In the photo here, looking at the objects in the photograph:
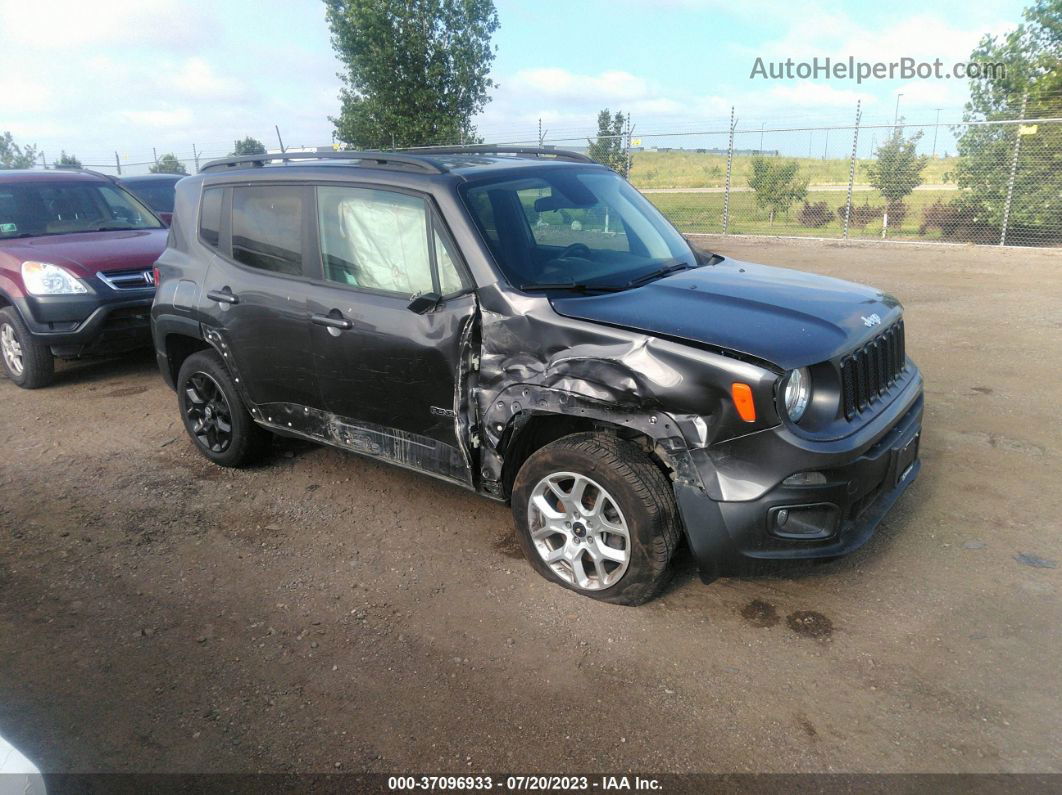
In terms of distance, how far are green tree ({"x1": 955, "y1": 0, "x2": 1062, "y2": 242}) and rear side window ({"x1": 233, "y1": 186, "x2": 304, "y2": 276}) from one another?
46.9 feet

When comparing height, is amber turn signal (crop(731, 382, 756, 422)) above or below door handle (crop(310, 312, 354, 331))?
below

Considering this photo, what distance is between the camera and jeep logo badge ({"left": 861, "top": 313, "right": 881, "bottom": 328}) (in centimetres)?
337

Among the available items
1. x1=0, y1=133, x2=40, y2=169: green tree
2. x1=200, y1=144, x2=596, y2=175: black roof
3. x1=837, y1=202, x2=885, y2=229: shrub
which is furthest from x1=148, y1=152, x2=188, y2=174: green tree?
x1=200, y1=144, x2=596, y2=175: black roof

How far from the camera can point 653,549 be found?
308 centimetres

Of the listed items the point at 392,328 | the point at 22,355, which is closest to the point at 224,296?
the point at 392,328

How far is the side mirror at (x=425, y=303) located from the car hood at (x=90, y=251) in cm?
455

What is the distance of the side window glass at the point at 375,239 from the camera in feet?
12.0

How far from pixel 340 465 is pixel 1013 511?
4.02 m

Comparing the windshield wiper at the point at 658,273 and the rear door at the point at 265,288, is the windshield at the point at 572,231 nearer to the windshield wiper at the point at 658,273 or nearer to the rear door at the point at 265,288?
the windshield wiper at the point at 658,273

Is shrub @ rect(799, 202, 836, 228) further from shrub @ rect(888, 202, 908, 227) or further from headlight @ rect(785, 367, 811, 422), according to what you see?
headlight @ rect(785, 367, 811, 422)

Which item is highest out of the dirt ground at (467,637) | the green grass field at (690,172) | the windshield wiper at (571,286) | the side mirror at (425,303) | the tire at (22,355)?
the green grass field at (690,172)

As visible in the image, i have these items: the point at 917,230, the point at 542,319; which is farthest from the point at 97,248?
the point at 917,230

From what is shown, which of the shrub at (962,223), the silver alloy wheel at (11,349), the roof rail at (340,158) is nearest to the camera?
the roof rail at (340,158)

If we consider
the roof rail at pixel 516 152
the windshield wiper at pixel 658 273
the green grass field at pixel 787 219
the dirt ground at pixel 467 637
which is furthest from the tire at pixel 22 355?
the green grass field at pixel 787 219
